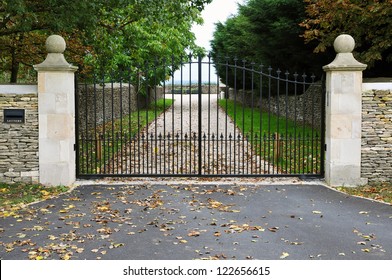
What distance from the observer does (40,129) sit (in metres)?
10.1

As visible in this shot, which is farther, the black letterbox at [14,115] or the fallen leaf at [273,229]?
the black letterbox at [14,115]

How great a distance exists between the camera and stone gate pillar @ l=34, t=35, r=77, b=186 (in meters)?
10.0

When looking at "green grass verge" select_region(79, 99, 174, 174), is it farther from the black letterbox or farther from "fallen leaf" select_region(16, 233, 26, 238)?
"fallen leaf" select_region(16, 233, 26, 238)

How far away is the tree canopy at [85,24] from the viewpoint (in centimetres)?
1180

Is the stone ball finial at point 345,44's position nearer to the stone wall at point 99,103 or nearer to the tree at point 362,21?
the tree at point 362,21

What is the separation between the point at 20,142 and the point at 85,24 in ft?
13.1

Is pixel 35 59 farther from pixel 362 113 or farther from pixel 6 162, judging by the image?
pixel 362 113

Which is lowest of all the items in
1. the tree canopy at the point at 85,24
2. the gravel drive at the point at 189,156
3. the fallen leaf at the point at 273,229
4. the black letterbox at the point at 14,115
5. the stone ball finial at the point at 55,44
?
the fallen leaf at the point at 273,229

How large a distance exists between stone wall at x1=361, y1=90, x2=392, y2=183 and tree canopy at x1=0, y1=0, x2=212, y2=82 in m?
5.53

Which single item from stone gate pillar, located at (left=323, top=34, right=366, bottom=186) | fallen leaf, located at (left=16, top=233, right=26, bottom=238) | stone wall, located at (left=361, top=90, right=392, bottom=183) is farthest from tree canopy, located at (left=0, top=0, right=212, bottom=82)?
stone wall, located at (left=361, top=90, right=392, bottom=183)

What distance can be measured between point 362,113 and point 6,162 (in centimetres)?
688

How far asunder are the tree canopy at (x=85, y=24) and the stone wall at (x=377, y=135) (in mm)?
5533

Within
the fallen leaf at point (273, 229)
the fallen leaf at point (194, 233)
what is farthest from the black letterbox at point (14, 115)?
the fallen leaf at point (273, 229)

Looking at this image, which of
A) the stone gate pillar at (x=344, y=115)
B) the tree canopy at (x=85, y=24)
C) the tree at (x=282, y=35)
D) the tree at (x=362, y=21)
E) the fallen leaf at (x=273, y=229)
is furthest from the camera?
the tree at (x=282, y=35)
